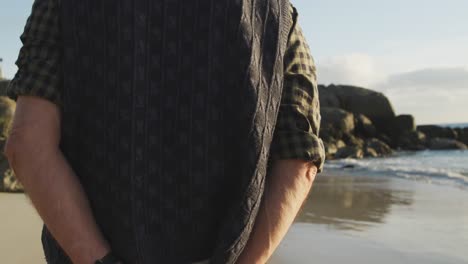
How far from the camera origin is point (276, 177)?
0.98 metres

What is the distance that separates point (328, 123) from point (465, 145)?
10235 mm

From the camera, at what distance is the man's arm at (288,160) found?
0.97 metres

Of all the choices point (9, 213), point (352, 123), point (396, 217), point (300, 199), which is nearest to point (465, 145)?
point (352, 123)

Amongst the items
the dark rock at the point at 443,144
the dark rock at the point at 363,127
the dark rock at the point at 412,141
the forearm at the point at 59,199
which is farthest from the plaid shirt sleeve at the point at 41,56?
the dark rock at the point at 443,144

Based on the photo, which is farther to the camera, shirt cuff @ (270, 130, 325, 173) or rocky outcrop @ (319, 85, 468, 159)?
rocky outcrop @ (319, 85, 468, 159)

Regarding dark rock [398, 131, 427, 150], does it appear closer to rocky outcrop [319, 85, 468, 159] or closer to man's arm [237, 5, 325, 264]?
rocky outcrop [319, 85, 468, 159]

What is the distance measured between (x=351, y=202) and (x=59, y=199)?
8.23 metres

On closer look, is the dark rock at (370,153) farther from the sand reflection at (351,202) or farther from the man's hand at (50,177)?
the man's hand at (50,177)

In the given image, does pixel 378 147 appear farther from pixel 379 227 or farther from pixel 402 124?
pixel 379 227

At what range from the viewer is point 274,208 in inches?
38.2

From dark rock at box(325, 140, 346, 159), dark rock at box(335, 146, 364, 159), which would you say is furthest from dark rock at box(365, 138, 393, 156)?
dark rock at box(335, 146, 364, 159)

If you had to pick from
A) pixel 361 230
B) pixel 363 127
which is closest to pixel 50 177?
pixel 361 230

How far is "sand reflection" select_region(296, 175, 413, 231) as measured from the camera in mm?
7023

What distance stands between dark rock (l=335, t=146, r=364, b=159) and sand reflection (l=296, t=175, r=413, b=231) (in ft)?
28.0
